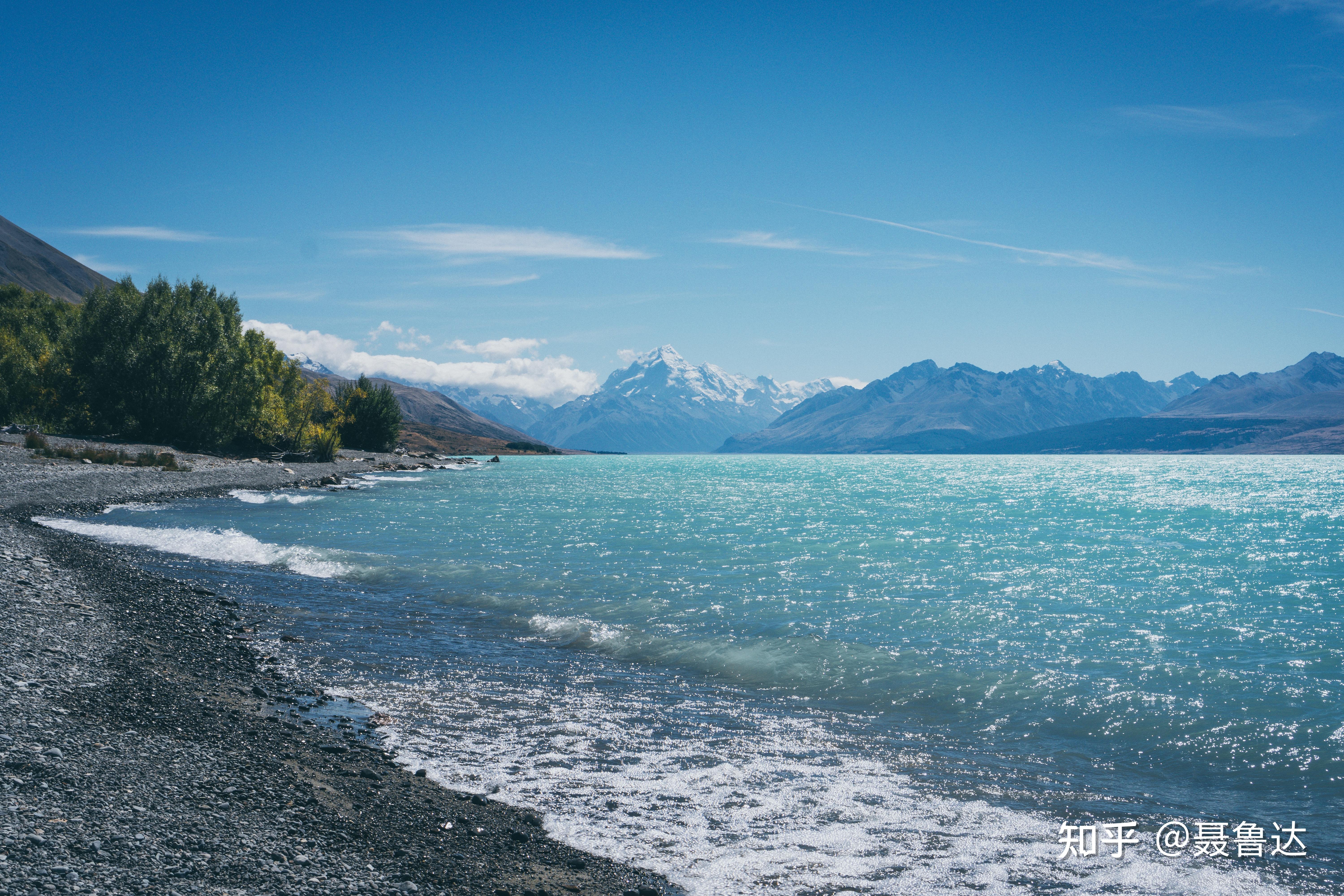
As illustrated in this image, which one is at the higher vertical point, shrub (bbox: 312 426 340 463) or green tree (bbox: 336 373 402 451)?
green tree (bbox: 336 373 402 451)

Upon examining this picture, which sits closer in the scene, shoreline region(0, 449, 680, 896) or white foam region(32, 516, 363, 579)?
shoreline region(0, 449, 680, 896)

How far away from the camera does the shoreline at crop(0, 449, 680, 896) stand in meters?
7.27

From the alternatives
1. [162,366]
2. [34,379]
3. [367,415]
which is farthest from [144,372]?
[367,415]

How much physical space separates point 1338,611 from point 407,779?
31.9m

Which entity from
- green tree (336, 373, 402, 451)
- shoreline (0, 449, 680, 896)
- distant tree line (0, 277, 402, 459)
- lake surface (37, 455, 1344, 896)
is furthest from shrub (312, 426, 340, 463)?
shoreline (0, 449, 680, 896)

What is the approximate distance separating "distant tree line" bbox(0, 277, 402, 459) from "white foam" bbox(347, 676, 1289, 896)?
81499mm

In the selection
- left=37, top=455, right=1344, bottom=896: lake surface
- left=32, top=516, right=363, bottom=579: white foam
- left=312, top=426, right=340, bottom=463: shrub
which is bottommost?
left=37, top=455, right=1344, bottom=896: lake surface

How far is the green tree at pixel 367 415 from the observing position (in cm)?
12888

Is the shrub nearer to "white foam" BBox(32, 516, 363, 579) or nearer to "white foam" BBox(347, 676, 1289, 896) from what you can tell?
"white foam" BBox(32, 516, 363, 579)

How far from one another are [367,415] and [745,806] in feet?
439

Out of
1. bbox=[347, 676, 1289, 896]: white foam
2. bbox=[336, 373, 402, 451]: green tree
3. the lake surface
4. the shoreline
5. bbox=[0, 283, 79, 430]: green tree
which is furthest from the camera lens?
bbox=[336, 373, 402, 451]: green tree

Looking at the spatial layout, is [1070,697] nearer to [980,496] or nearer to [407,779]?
[407,779]

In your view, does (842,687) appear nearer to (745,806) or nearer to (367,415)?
(745,806)

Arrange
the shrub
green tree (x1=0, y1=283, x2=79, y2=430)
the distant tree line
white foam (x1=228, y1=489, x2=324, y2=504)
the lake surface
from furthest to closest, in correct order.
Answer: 1. the shrub
2. the distant tree line
3. green tree (x1=0, y1=283, x2=79, y2=430)
4. white foam (x1=228, y1=489, x2=324, y2=504)
5. the lake surface
